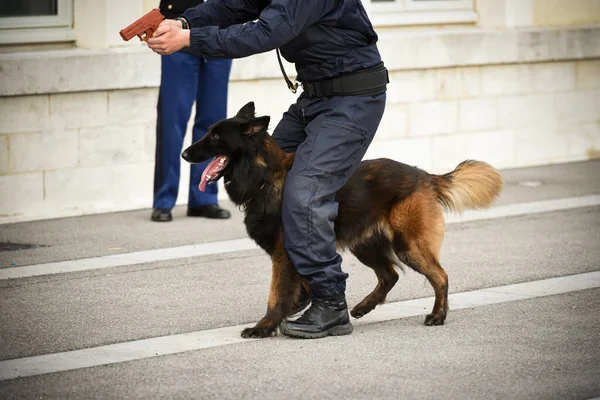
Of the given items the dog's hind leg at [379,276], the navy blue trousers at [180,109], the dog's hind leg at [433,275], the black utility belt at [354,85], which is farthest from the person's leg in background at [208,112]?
the dog's hind leg at [433,275]

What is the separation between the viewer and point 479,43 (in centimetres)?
1262

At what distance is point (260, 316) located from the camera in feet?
21.4

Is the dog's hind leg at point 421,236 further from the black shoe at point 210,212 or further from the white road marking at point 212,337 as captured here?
the black shoe at point 210,212

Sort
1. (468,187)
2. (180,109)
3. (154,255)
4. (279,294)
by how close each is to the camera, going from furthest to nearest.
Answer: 1. (180,109)
2. (154,255)
3. (468,187)
4. (279,294)

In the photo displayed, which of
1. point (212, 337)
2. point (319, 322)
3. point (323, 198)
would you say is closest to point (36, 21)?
point (212, 337)

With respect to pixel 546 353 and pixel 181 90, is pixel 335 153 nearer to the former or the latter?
pixel 546 353

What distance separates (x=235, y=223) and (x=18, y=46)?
2.53 m

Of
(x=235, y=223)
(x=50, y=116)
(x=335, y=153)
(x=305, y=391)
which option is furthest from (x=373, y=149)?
(x=305, y=391)

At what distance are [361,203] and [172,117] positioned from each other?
13.1ft

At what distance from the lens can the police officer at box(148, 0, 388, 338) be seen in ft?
18.6

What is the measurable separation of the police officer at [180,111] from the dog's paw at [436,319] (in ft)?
13.2

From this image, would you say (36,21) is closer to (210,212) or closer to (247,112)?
(210,212)

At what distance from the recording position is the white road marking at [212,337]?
546 centimetres

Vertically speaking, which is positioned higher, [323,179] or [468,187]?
[323,179]
